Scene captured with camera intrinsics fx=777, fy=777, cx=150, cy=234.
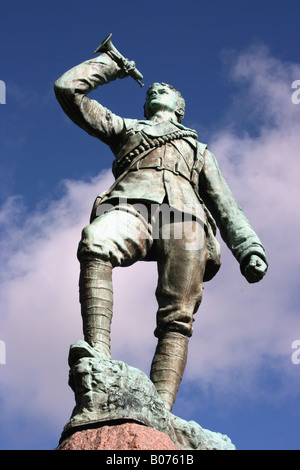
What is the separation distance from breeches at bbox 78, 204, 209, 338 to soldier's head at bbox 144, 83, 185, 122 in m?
1.49

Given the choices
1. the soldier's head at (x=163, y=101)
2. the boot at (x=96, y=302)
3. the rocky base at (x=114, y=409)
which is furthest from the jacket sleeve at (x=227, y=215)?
the rocky base at (x=114, y=409)

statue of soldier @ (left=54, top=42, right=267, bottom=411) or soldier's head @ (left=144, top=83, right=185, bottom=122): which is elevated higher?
soldier's head @ (left=144, top=83, right=185, bottom=122)

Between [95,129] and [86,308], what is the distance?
81.0 inches

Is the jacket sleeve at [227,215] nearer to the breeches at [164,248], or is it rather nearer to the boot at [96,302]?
the breeches at [164,248]

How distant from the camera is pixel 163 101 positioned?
7.98 metres

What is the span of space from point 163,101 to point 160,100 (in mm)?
32

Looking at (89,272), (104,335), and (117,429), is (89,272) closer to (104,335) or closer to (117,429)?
(104,335)

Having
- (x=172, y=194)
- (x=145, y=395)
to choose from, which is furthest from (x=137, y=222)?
(x=145, y=395)

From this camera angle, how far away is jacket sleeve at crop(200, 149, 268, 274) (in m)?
7.16

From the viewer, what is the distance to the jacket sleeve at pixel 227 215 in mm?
7156

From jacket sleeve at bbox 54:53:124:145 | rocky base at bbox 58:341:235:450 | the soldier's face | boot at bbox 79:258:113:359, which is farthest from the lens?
the soldier's face

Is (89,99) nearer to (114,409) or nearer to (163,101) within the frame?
(163,101)

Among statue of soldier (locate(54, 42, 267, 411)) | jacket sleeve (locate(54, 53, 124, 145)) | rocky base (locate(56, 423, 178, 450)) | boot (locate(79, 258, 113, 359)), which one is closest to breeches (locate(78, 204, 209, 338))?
statue of soldier (locate(54, 42, 267, 411))

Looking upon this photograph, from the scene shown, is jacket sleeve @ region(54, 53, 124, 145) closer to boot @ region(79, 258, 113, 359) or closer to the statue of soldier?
the statue of soldier
